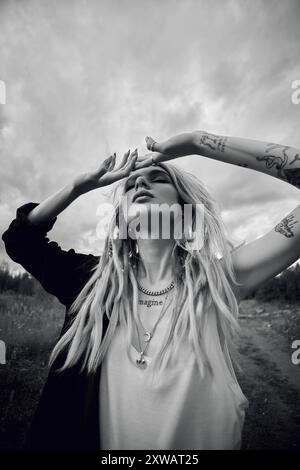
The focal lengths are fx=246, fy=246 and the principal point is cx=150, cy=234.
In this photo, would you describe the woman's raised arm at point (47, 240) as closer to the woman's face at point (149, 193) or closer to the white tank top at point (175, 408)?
the woman's face at point (149, 193)

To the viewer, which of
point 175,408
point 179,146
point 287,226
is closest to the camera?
point 175,408

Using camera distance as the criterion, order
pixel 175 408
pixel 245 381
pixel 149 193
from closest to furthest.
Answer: pixel 175 408 → pixel 149 193 → pixel 245 381

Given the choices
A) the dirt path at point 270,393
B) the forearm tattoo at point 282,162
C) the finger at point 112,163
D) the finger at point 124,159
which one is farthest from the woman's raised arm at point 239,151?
the dirt path at point 270,393

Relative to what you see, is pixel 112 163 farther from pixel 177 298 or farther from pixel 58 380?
pixel 58 380

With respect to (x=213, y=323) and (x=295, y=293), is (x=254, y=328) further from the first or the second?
(x=213, y=323)

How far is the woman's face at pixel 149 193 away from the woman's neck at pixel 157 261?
0.62ft

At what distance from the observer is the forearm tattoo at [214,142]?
2102mm

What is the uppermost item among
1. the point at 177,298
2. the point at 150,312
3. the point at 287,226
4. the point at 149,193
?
the point at 149,193

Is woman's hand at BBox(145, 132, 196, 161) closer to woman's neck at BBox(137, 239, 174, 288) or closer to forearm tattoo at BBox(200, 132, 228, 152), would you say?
forearm tattoo at BBox(200, 132, 228, 152)

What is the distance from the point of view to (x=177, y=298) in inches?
83.7

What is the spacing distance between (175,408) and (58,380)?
37.0 inches

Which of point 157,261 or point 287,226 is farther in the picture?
point 157,261

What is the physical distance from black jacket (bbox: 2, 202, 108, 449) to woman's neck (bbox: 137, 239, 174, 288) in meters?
0.58

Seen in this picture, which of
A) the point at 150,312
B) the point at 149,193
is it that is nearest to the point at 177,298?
the point at 150,312
